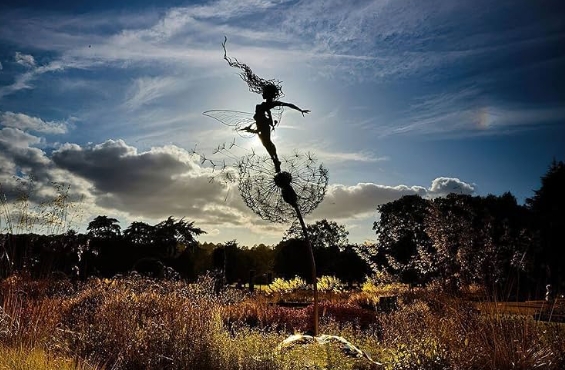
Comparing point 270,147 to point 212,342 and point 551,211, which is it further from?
point 551,211

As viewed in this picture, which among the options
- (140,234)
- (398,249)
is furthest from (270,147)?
(140,234)

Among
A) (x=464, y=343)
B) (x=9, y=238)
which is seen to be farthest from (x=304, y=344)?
(x=9, y=238)

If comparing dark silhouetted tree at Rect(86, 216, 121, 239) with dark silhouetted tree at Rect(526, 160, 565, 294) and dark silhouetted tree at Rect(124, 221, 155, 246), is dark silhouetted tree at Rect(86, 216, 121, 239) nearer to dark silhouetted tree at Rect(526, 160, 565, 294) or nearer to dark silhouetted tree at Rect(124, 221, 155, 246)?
dark silhouetted tree at Rect(124, 221, 155, 246)

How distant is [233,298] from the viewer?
10664 millimetres

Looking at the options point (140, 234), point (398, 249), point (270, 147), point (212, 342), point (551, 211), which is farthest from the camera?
point (140, 234)

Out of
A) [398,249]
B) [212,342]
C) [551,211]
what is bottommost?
[212,342]

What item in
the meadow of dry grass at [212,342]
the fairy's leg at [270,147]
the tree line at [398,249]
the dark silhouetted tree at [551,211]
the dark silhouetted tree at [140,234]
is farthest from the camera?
the dark silhouetted tree at [140,234]

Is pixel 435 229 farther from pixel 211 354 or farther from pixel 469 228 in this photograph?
pixel 211 354

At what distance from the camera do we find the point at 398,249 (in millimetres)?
31281

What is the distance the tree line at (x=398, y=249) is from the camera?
7258 mm

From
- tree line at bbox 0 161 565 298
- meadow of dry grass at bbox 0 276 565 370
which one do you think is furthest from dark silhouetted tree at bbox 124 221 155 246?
meadow of dry grass at bbox 0 276 565 370

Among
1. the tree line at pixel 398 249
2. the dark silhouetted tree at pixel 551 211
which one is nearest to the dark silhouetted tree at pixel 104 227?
the tree line at pixel 398 249

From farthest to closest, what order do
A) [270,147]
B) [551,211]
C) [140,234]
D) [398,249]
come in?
[140,234], [398,249], [551,211], [270,147]

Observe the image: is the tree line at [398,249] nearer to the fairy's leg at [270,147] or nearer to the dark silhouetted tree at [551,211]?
the dark silhouetted tree at [551,211]
